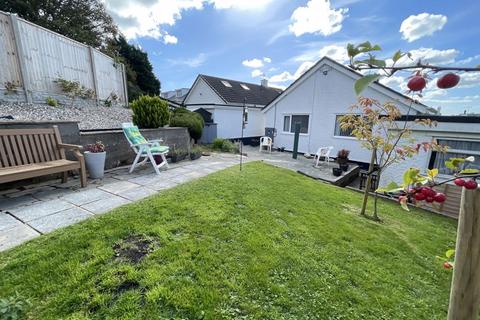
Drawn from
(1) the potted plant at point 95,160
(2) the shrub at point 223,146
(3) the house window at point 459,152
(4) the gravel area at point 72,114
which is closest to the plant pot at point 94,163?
(1) the potted plant at point 95,160

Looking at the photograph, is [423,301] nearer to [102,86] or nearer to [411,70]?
[411,70]

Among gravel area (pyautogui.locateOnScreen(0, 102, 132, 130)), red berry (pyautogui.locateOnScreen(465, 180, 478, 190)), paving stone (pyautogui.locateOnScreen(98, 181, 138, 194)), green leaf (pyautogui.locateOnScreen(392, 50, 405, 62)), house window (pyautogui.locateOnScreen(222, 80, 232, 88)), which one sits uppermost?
house window (pyautogui.locateOnScreen(222, 80, 232, 88))

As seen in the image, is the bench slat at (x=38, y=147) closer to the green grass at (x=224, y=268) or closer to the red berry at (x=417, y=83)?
the green grass at (x=224, y=268)

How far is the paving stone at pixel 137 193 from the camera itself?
3.81m

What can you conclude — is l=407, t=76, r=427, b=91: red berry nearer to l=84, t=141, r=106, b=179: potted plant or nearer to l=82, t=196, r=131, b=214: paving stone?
l=82, t=196, r=131, b=214: paving stone

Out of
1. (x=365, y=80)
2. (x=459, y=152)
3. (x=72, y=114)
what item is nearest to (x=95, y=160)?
(x=72, y=114)

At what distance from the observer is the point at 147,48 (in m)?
16.8

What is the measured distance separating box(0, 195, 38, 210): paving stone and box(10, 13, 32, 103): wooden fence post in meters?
4.36

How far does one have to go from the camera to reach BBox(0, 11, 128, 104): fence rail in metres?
5.79

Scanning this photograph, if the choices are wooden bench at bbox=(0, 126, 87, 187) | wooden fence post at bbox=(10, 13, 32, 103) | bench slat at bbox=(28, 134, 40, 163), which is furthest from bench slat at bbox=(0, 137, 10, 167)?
wooden fence post at bbox=(10, 13, 32, 103)

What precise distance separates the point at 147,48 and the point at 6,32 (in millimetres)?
12227

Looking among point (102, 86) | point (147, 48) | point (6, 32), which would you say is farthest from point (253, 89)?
point (6, 32)

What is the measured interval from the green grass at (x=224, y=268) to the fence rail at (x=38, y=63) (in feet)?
19.2

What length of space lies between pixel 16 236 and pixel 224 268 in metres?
2.45
